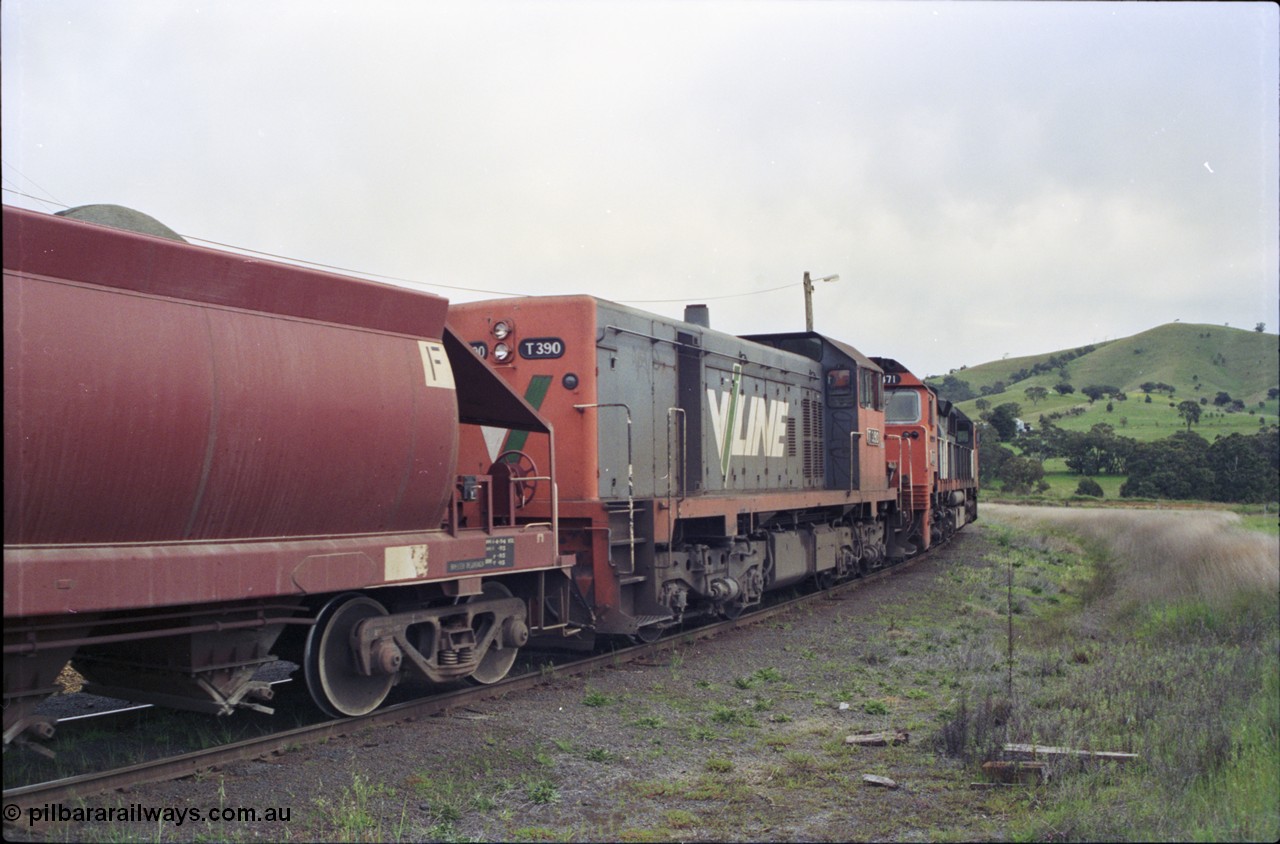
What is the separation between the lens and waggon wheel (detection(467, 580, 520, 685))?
26.1 feet

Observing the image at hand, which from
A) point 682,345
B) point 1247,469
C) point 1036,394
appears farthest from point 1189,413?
point 1036,394

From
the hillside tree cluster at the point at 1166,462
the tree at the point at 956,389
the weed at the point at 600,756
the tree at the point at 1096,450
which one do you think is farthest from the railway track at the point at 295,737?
the tree at the point at 956,389

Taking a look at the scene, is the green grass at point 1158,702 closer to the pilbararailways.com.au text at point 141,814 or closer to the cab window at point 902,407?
the pilbararailways.com.au text at point 141,814

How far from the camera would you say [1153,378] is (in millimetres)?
74688

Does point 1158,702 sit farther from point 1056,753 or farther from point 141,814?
point 141,814

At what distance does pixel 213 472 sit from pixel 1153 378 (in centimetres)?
8134

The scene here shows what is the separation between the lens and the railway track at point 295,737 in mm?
5012

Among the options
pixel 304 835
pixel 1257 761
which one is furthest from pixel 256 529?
pixel 1257 761

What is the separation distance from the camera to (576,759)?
638cm

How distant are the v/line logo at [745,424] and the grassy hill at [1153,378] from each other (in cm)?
566

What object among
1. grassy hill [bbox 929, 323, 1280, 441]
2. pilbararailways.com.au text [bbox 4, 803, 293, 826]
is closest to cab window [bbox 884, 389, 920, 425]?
grassy hill [bbox 929, 323, 1280, 441]

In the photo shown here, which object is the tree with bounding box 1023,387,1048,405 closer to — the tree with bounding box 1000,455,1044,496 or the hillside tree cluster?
the tree with bounding box 1000,455,1044,496

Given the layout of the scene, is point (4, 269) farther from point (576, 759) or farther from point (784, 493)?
point (784, 493)

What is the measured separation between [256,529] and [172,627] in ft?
2.33
